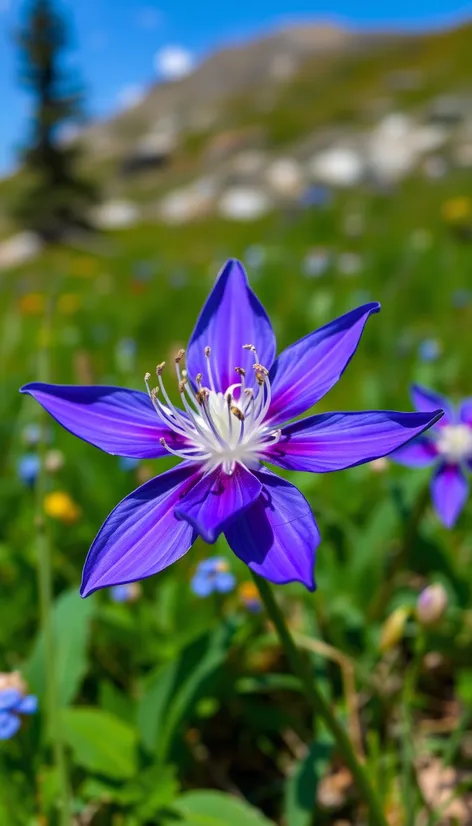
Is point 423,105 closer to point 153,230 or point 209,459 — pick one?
point 153,230

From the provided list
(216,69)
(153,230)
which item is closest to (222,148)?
(153,230)

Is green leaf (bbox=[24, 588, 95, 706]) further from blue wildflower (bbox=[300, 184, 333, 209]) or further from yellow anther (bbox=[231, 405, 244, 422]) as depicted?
blue wildflower (bbox=[300, 184, 333, 209])

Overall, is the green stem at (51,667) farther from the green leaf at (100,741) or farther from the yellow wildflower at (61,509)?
the yellow wildflower at (61,509)

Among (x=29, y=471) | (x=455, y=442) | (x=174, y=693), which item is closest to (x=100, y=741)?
(x=174, y=693)

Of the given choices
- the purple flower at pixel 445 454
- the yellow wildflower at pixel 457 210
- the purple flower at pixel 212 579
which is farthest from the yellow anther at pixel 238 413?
the yellow wildflower at pixel 457 210

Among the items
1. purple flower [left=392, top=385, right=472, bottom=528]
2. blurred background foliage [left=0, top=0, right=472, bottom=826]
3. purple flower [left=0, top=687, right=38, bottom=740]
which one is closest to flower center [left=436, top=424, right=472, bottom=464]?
purple flower [left=392, top=385, right=472, bottom=528]

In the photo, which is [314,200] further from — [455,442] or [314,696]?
[314,696]

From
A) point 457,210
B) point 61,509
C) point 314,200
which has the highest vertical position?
point 314,200
